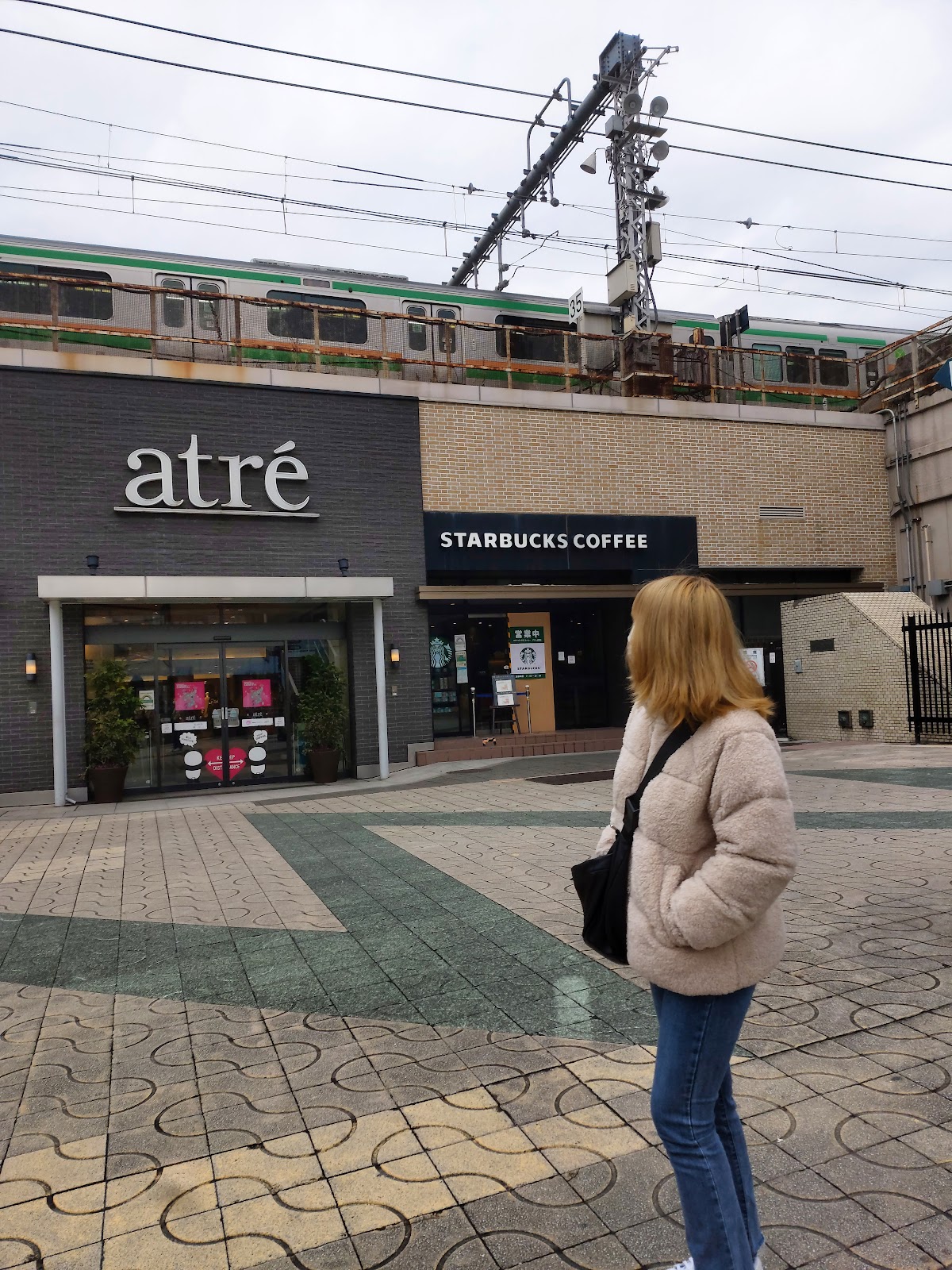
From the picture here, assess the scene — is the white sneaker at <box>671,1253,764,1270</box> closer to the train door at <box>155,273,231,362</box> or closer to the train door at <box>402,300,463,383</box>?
the train door at <box>155,273,231,362</box>

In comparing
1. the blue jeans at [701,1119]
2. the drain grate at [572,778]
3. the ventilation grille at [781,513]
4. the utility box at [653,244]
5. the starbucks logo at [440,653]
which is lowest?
the drain grate at [572,778]

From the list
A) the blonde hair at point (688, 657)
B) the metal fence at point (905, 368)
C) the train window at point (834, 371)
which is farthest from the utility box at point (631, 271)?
the blonde hair at point (688, 657)

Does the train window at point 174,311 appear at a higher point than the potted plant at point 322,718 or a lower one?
higher

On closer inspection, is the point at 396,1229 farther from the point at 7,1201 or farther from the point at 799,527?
the point at 799,527

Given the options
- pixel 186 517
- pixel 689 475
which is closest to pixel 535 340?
pixel 689 475

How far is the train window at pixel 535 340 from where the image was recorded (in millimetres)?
16906

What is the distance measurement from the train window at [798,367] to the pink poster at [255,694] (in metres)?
12.7

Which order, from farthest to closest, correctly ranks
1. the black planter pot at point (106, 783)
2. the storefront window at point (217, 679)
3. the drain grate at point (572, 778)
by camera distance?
the storefront window at point (217, 679), the black planter pot at point (106, 783), the drain grate at point (572, 778)

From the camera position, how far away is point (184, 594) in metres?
13.6

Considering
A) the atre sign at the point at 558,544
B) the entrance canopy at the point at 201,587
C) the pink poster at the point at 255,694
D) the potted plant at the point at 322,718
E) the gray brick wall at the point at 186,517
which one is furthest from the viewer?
the atre sign at the point at 558,544

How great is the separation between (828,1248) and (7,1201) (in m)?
2.39

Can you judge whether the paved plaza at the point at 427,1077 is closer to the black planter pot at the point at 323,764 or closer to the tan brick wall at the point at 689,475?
the black planter pot at the point at 323,764

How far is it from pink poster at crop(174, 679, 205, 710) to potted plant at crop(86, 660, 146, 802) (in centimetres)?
78

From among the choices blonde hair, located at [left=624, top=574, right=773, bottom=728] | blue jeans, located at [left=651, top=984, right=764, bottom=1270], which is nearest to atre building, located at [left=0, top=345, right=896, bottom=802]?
blonde hair, located at [left=624, top=574, right=773, bottom=728]
